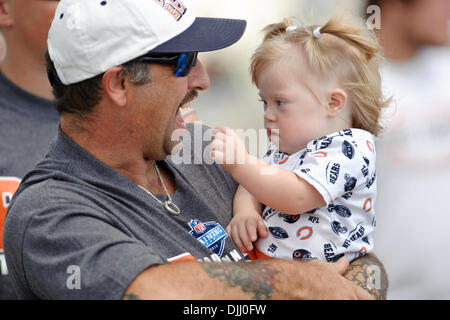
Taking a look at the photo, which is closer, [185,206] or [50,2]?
[185,206]

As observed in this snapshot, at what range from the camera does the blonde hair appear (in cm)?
234

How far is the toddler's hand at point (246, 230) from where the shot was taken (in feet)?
7.59

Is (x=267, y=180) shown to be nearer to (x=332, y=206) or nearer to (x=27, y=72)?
(x=332, y=206)

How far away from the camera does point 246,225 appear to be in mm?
2324

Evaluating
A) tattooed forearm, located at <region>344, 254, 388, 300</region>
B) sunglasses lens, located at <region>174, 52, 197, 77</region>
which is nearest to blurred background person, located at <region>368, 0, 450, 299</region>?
tattooed forearm, located at <region>344, 254, 388, 300</region>

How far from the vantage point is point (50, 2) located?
322cm

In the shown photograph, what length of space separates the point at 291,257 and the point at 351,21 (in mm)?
999

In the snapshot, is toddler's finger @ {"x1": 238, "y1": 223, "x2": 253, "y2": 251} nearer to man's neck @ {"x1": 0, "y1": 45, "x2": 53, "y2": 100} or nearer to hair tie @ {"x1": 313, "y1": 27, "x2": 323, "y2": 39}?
hair tie @ {"x1": 313, "y1": 27, "x2": 323, "y2": 39}

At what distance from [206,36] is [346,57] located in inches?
22.6

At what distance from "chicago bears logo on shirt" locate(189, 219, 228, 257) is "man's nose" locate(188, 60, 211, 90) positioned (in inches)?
20.6

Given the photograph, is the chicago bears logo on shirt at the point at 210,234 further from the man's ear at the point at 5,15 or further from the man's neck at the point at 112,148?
the man's ear at the point at 5,15

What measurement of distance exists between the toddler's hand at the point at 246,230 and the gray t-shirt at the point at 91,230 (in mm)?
45
